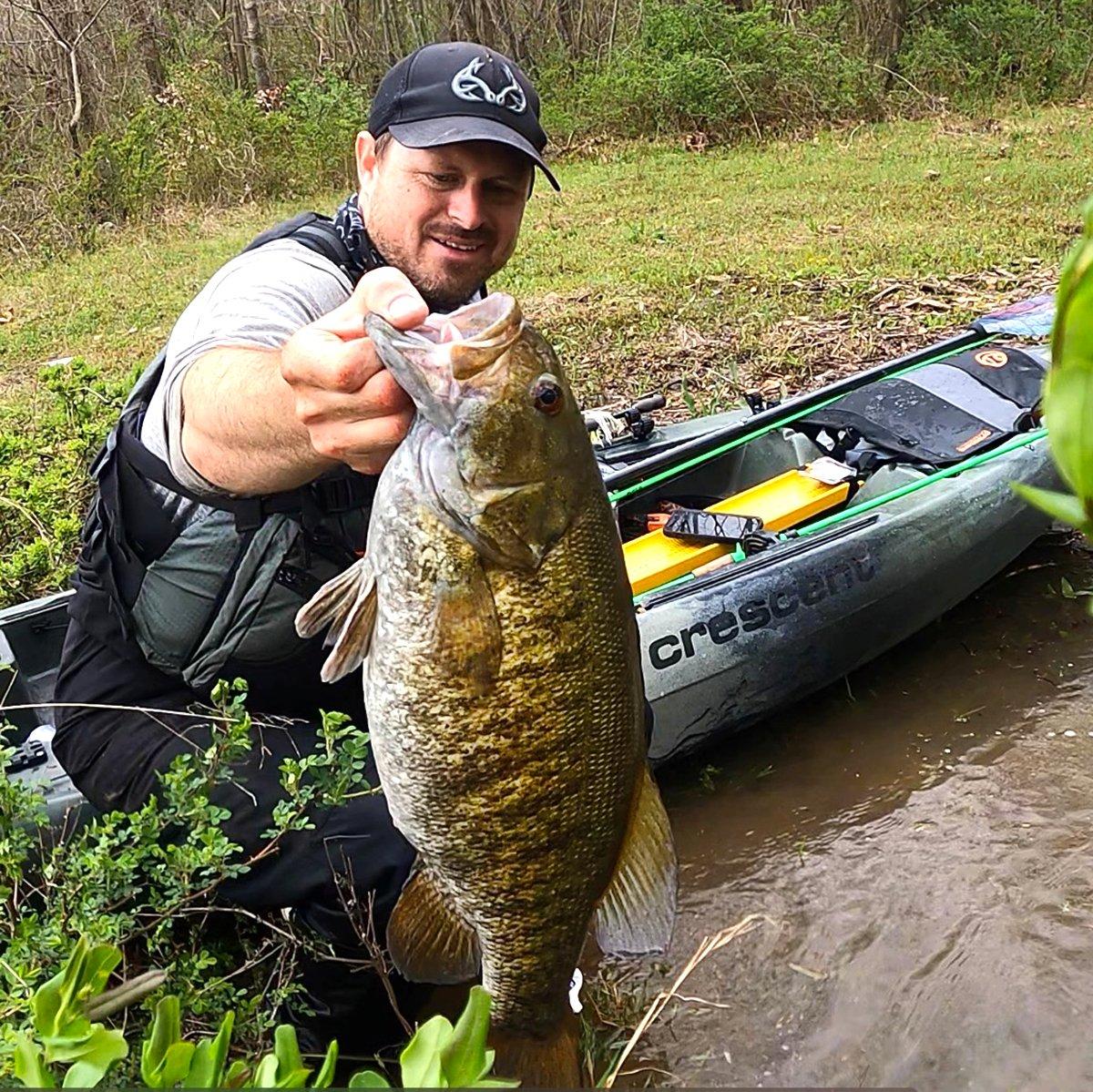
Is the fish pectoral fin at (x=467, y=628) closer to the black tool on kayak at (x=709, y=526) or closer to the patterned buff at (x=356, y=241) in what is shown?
the patterned buff at (x=356, y=241)

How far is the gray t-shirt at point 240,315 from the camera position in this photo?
2543mm

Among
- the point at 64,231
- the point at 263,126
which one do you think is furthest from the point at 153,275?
the point at 263,126

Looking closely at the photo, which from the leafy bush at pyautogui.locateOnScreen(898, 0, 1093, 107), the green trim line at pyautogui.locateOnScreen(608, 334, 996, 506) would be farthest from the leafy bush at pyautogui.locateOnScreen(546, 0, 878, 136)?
the green trim line at pyautogui.locateOnScreen(608, 334, 996, 506)

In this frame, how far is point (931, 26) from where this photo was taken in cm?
1934

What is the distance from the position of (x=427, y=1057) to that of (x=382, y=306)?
1051mm

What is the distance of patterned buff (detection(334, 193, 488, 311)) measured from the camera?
314 centimetres

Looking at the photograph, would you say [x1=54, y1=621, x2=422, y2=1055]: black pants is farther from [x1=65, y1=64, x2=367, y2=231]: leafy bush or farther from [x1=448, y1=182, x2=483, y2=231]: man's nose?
[x1=65, y1=64, x2=367, y2=231]: leafy bush

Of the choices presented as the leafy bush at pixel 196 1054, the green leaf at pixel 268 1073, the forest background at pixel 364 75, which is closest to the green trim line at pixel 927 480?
the leafy bush at pixel 196 1054

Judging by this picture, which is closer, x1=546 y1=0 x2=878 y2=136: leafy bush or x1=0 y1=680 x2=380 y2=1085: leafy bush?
x1=0 y1=680 x2=380 y2=1085: leafy bush

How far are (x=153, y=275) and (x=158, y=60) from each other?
301 inches

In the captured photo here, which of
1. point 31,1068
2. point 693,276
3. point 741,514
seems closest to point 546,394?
point 31,1068

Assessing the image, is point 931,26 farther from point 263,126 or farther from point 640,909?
point 640,909

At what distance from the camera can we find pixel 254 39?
59.7 ft

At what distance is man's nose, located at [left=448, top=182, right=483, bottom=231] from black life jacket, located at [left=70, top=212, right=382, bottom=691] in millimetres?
570
